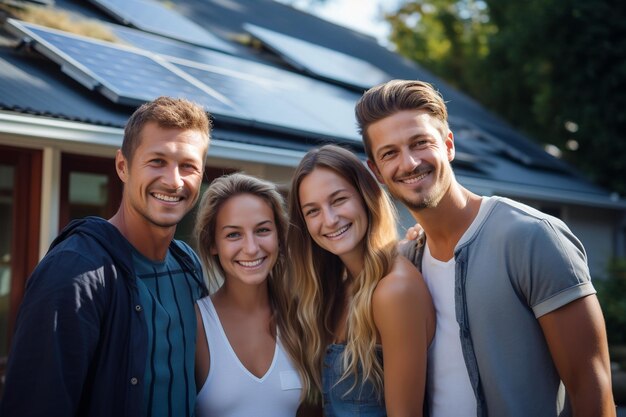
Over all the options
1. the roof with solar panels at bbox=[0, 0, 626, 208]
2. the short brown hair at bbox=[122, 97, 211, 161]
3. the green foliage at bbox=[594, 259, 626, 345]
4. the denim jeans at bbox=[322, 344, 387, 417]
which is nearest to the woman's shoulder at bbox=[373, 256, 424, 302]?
the denim jeans at bbox=[322, 344, 387, 417]

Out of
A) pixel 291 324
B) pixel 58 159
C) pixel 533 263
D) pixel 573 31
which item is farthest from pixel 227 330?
pixel 573 31

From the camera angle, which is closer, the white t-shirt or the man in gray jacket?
the man in gray jacket

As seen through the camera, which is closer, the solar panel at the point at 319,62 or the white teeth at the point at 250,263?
the white teeth at the point at 250,263

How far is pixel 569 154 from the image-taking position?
676 inches

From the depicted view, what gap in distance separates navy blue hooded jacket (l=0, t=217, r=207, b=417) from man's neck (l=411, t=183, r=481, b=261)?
149 centimetres

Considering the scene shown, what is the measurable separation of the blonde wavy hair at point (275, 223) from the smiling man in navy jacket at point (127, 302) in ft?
0.51

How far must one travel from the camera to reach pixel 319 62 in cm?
1085

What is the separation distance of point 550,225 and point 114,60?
189 inches

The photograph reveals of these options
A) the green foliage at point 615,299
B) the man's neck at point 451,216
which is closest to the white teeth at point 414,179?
the man's neck at point 451,216

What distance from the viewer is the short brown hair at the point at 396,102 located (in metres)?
3.44

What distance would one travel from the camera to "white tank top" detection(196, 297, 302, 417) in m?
3.37

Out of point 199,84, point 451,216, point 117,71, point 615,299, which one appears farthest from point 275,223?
point 615,299

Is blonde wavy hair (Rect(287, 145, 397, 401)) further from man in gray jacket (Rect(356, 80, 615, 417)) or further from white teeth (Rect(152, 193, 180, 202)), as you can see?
white teeth (Rect(152, 193, 180, 202))

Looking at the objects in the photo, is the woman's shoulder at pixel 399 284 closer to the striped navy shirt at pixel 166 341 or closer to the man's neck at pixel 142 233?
the striped navy shirt at pixel 166 341
